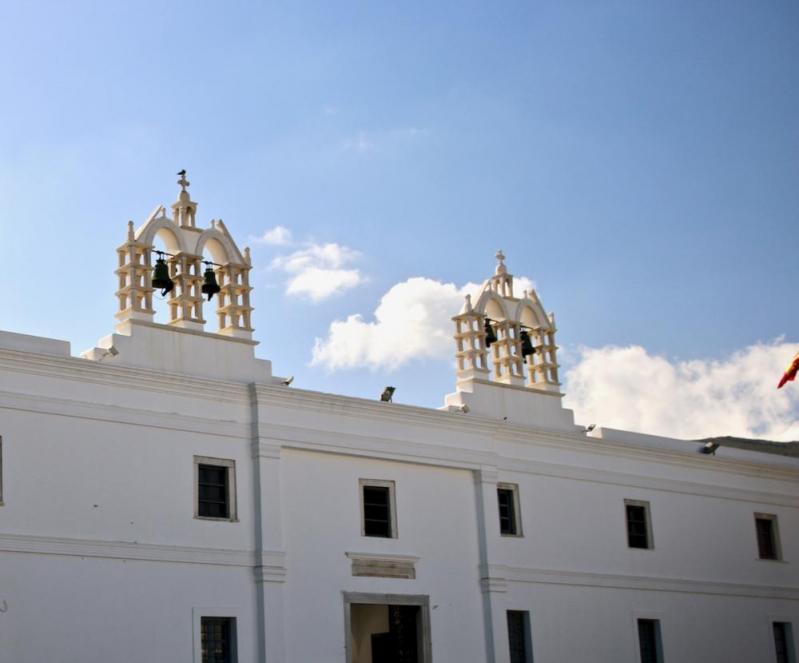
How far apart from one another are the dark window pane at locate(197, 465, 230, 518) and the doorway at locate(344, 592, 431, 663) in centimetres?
287

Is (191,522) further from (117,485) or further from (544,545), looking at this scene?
(544,545)

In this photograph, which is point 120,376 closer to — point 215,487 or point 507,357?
point 215,487

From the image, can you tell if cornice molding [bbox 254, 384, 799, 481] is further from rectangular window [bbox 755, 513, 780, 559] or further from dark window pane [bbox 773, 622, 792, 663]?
dark window pane [bbox 773, 622, 792, 663]

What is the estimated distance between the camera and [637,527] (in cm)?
3084

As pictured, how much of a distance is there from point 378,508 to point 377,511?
2.5 inches

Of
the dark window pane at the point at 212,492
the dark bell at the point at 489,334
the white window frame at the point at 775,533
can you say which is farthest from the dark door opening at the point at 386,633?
the white window frame at the point at 775,533

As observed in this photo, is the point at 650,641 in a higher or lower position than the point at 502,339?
lower

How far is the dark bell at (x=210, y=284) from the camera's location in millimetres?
24984

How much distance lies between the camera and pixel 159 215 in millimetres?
24656

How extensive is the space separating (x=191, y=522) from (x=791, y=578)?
16.9m

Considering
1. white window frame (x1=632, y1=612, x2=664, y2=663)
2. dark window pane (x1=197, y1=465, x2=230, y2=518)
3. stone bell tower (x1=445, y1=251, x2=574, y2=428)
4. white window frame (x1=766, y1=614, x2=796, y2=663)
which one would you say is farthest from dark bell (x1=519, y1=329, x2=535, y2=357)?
white window frame (x1=766, y1=614, x2=796, y2=663)

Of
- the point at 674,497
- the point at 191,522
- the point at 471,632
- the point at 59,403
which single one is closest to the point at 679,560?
the point at 674,497

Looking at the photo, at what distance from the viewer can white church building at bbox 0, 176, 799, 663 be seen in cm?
2175

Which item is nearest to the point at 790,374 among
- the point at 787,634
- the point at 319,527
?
the point at 319,527
